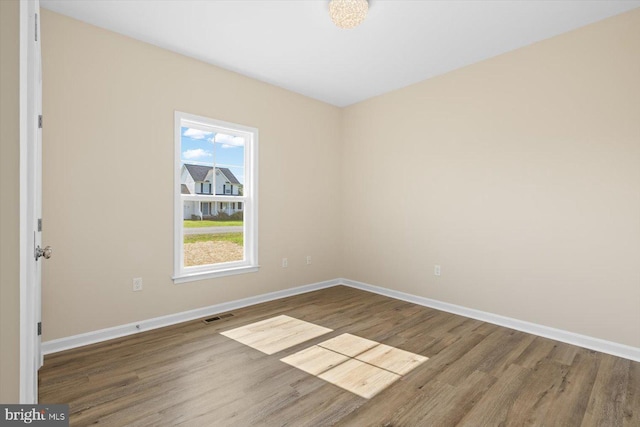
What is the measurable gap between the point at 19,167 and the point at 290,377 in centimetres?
194

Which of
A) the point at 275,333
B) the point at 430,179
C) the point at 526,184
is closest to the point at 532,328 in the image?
the point at 526,184

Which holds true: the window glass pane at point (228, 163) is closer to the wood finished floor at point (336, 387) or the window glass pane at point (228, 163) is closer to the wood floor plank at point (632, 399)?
the wood finished floor at point (336, 387)

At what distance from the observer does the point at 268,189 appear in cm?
400

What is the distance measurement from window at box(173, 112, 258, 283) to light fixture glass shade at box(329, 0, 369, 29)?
1.72m

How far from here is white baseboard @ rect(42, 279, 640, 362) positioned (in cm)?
254

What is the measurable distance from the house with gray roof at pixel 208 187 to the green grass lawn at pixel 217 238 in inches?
9.0

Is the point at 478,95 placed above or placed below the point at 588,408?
above

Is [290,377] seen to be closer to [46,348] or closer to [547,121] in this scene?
[46,348]

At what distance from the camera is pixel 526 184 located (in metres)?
3.04

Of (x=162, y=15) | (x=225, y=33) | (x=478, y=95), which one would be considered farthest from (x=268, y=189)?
(x=478, y=95)

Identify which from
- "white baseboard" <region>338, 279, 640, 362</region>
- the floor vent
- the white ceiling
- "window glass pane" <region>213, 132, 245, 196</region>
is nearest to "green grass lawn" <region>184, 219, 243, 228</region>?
"window glass pane" <region>213, 132, 245, 196</region>
